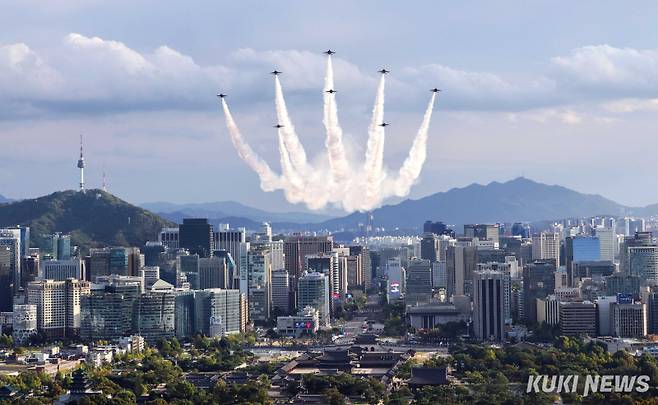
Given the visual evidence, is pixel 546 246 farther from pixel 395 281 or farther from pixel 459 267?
pixel 395 281

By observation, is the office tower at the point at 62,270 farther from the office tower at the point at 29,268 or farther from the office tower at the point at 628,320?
the office tower at the point at 628,320

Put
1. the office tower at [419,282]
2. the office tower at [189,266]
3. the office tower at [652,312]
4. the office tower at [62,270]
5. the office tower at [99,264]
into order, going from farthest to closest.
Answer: the office tower at [99,264], the office tower at [189,266], the office tower at [419,282], the office tower at [62,270], the office tower at [652,312]

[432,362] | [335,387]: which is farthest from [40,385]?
[432,362]

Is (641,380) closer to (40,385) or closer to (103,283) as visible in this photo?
(40,385)

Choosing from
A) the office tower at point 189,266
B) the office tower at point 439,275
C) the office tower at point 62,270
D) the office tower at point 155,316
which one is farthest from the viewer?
the office tower at point 439,275

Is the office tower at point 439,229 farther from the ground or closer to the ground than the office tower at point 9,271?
farther from the ground

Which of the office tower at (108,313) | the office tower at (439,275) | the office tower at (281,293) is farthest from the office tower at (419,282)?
the office tower at (108,313)
